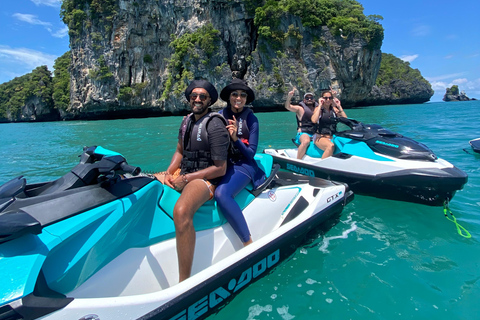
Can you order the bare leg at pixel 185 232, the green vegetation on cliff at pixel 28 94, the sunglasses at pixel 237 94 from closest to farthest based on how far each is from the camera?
the bare leg at pixel 185 232 → the sunglasses at pixel 237 94 → the green vegetation on cliff at pixel 28 94

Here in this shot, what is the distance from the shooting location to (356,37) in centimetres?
3750

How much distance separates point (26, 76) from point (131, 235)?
279ft

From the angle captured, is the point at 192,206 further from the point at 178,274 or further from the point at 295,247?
the point at 295,247

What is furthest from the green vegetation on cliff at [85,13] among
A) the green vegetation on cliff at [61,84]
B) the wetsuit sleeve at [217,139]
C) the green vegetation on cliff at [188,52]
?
the wetsuit sleeve at [217,139]

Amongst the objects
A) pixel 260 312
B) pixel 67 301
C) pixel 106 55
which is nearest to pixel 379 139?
pixel 260 312

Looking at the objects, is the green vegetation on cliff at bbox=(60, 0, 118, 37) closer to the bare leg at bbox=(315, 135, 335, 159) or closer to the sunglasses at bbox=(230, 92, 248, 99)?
the bare leg at bbox=(315, 135, 335, 159)

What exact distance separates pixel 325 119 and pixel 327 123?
3.7 inches

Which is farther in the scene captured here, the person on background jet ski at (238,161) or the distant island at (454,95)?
the distant island at (454,95)

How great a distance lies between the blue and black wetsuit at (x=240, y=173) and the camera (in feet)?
8.27

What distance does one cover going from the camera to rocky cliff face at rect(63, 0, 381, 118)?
37.6m

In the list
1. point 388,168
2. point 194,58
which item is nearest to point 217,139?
point 388,168

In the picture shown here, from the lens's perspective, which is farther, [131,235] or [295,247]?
[295,247]

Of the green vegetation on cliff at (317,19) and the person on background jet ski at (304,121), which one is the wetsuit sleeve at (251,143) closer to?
the person on background jet ski at (304,121)

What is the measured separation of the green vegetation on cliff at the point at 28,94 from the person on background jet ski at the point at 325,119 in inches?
2387
